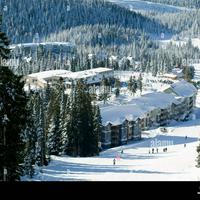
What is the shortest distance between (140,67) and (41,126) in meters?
99.8

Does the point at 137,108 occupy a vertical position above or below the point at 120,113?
below

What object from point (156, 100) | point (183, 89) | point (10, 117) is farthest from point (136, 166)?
point (183, 89)

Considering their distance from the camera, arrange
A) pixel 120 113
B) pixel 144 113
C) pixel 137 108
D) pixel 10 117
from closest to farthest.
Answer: pixel 10 117 < pixel 120 113 < pixel 144 113 < pixel 137 108

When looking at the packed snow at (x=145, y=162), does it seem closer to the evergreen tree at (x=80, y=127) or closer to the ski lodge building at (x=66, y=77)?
the evergreen tree at (x=80, y=127)

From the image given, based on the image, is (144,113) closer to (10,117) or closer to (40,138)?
(40,138)

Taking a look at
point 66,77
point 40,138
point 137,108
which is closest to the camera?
point 40,138

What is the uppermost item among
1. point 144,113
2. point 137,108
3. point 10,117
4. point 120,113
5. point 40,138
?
point 10,117

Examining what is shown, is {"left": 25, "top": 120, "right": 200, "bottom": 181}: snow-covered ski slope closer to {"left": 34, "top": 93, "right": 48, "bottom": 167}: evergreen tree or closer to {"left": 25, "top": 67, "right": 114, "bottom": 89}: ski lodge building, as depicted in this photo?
{"left": 34, "top": 93, "right": 48, "bottom": 167}: evergreen tree

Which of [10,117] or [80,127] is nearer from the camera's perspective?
[10,117]

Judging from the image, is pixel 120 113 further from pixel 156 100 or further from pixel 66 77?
pixel 66 77

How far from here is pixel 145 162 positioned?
37.8 meters

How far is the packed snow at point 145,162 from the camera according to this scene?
2656 cm

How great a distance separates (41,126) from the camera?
1572 inches
